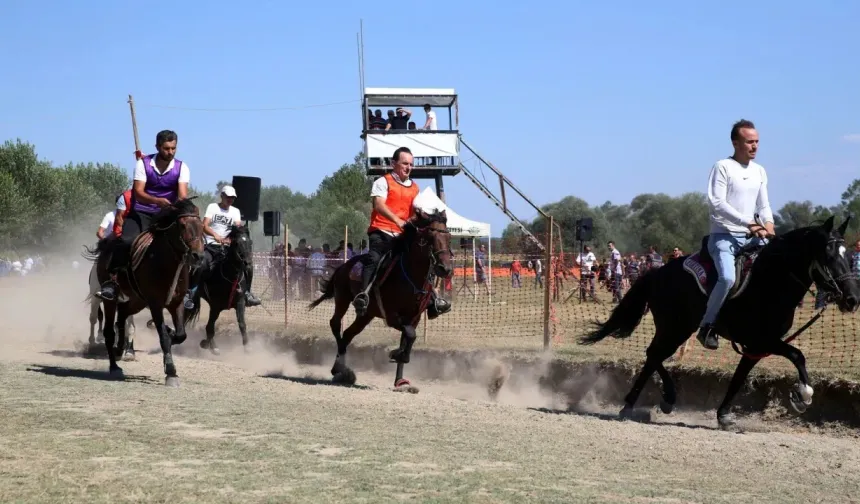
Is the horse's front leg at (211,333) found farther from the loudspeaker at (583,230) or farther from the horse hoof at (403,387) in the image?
the loudspeaker at (583,230)

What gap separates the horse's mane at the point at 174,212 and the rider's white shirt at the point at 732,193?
6.00 meters

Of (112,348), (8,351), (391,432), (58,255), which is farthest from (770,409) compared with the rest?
(58,255)

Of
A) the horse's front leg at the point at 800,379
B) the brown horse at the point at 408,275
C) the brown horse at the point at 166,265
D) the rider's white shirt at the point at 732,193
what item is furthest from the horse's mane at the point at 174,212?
the horse's front leg at the point at 800,379

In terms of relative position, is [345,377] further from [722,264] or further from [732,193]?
[732,193]

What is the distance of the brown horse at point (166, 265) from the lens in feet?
38.6

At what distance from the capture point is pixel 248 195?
24.5m

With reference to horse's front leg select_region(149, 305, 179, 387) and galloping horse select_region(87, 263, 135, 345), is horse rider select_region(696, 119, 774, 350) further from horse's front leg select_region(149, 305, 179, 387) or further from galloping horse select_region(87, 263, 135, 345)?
galloping horse select_region(87, 263, 135, 345)

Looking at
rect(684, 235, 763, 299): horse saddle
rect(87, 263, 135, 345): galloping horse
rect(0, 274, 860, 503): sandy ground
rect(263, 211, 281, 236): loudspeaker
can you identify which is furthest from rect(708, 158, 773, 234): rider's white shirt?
rect(263, 211, 281, 236): loudspeaker

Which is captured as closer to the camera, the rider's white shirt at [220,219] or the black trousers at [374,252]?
the black trousers at [374,252]

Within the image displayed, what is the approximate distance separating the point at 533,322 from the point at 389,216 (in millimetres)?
8255

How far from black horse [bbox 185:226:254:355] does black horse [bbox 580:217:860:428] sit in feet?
25.7

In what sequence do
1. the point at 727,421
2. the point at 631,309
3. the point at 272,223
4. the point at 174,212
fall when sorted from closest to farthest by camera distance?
the point at 727,421, the point at 631,309, the point at 174,212, the point at 272,223

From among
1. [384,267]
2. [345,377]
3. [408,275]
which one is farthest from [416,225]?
[345,377]

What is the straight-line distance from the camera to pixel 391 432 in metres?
8.47
